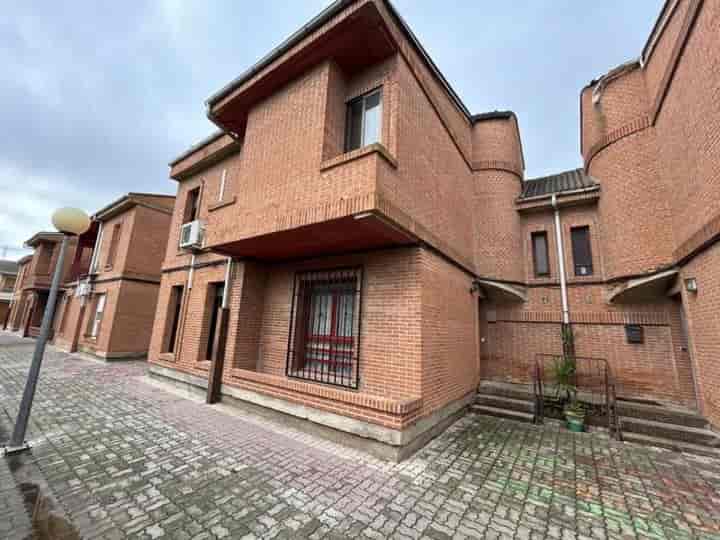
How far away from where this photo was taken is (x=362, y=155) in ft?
13.7

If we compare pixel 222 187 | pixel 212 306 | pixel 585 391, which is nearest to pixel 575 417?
pixel 585 391

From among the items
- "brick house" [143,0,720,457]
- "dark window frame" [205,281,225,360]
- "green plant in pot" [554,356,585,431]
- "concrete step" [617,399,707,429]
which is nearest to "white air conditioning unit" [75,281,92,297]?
"brick house" [143,0,720,457]

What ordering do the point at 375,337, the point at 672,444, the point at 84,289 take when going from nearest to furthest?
the point at 672,444
the point at 375,337
the point at 84,289

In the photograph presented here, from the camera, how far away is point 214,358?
6.33 m

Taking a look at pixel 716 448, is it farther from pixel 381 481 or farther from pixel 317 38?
pixel 317 38

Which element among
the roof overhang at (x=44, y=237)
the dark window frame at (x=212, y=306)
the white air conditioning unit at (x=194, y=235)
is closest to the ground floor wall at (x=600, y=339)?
the dark window frame at (x=212, y=306)

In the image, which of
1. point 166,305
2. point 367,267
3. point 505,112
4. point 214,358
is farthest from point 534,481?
point 166,305

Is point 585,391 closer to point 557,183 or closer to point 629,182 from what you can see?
point 629,182

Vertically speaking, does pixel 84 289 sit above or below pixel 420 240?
below

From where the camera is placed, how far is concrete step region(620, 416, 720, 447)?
14.7 ft

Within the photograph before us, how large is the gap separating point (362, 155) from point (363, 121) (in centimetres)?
157

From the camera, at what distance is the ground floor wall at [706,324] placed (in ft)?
14.8

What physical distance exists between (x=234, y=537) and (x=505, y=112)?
35.6ft

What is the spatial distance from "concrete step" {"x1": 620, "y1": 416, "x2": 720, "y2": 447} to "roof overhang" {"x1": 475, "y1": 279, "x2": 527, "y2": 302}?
3.24 m
